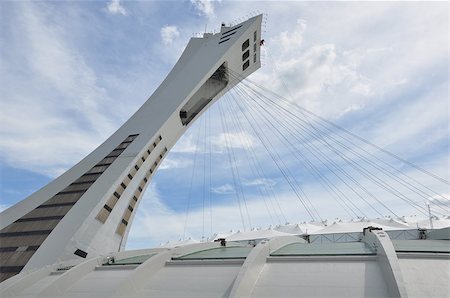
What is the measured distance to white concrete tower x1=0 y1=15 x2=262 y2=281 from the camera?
2141 cm

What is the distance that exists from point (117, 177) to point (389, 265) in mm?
22630

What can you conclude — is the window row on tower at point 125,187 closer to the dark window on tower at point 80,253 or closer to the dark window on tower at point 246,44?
the dark window on tower at point 80,253

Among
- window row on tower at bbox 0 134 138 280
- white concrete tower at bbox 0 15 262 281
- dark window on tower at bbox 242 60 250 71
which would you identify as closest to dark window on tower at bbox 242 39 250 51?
white concrete tower at bbox 0 15 262 281

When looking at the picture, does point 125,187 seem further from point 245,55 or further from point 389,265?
point 245,55

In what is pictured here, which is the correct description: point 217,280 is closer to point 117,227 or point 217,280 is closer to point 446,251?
point 446,251

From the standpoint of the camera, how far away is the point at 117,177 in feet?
87.7

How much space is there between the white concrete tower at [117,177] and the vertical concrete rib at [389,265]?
1893cm

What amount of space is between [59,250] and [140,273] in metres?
11.5

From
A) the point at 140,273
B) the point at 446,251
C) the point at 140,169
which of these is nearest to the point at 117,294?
the point at 140,273

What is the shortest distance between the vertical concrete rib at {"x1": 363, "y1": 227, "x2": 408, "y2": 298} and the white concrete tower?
745 inches

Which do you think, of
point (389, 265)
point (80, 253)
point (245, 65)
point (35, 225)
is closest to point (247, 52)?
point (245, 65)

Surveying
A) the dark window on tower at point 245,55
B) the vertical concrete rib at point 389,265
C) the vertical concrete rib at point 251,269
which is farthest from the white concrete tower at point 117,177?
the vertical concrete rib at point 389,265

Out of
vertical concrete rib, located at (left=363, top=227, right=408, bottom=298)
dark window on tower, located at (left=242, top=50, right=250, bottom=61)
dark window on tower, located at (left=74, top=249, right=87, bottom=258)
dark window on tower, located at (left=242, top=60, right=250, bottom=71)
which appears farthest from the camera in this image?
dark window on tower, located at (left=242, top=60, right=250, bottom=71)

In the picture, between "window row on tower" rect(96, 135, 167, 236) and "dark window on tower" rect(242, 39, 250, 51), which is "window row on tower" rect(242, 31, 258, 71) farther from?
"window row on tower" rect(96, 135, 167, 236)
